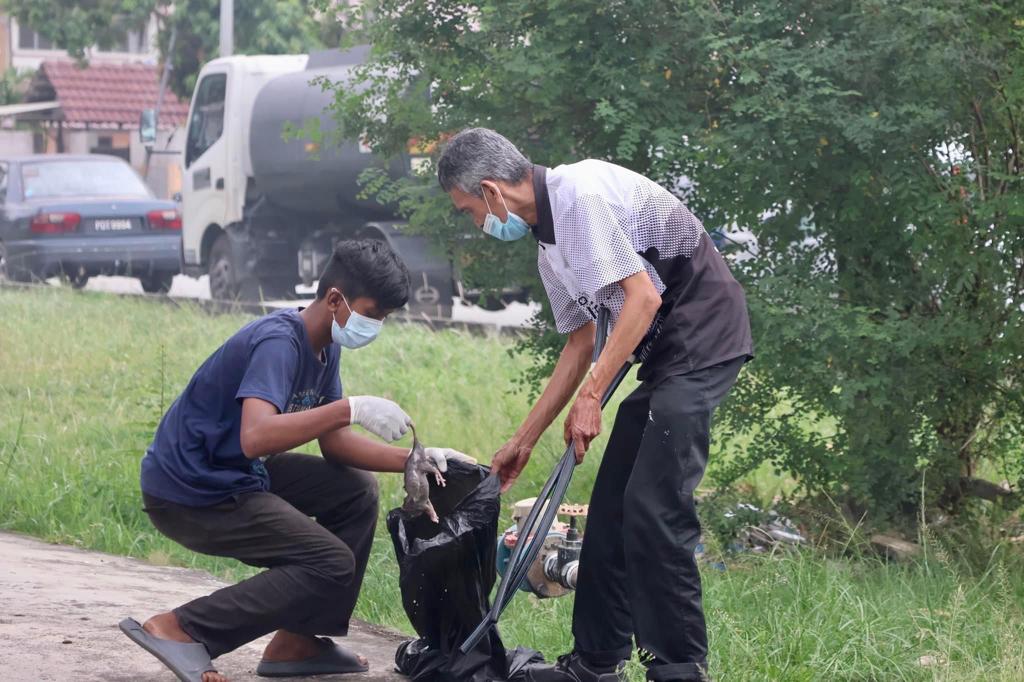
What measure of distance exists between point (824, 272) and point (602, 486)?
225cm

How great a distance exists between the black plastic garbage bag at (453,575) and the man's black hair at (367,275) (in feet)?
1.84

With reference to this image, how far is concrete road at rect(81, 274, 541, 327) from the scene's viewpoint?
49.3 ft

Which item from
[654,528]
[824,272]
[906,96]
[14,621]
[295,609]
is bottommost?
[14,621]

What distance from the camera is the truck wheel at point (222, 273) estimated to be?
16.7 meters

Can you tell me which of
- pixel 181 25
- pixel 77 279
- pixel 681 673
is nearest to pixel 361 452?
pixel 681 673

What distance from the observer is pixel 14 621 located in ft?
15.9

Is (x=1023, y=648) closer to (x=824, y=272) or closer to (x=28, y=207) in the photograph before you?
(x=824, y=272)

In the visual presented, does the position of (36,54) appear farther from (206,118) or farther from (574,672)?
(574,672)

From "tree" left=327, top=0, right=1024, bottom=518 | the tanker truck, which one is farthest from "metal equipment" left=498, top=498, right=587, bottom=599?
the tanker truck

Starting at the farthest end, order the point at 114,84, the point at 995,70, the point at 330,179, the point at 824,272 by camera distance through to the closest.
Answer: the point at 114,84 < the point at 330,179 < the point at 824,272 < the point at 995,70

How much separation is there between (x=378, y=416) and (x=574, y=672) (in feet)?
3.28

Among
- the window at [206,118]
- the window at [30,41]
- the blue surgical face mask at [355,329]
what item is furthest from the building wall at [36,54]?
the blue surgical face mask at [355,329]

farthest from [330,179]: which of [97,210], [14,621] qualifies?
[14,621]

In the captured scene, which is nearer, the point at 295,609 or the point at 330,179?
the point at 295,609
